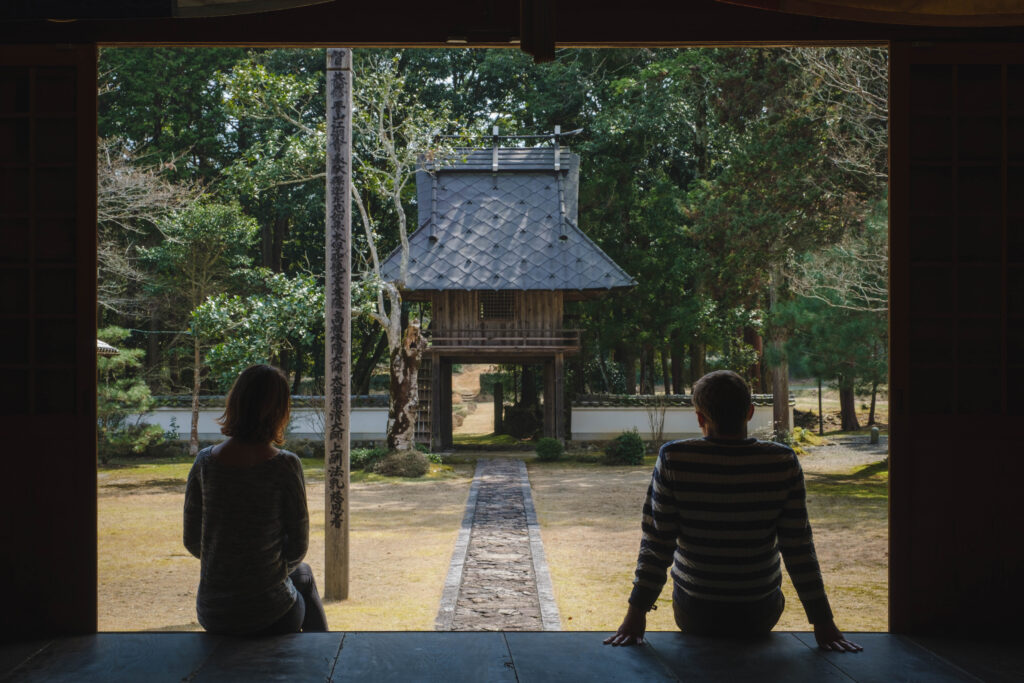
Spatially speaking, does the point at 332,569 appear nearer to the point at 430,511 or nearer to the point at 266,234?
the point at 430,511

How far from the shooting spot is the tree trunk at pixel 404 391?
1502 cm

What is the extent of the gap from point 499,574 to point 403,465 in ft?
23.9

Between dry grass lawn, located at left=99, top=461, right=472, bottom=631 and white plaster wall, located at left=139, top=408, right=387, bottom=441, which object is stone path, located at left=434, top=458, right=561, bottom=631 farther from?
white plaster wall, located at left=139, top=408, right=387, bottom=441

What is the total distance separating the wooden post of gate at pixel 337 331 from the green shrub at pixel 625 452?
32.2 feet

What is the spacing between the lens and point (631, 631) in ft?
9.46

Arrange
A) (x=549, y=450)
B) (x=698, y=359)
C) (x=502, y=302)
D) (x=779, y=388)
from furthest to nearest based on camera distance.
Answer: (x=698, y=359)
(x=779, y=388)
(x=502, y=302)
(x=549, y=450)
